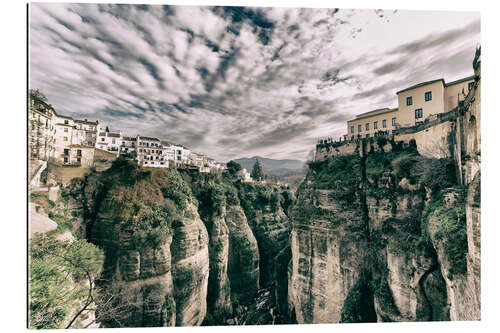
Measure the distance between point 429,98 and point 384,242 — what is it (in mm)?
3336

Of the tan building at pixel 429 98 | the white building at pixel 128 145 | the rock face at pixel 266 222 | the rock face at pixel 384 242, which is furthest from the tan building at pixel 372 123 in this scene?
the rock face at pixel 266 222

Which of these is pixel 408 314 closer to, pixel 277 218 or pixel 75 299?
pixel 75 299

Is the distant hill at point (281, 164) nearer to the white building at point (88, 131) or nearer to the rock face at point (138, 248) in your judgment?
the rock face at point (138, 248)

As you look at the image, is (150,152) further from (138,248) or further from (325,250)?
(325,250)

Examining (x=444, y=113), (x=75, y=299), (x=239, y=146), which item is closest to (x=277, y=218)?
(x=239, y=146)

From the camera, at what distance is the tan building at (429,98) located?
3979 millimetres

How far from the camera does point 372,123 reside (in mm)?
4895

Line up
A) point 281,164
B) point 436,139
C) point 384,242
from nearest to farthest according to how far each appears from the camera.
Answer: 1. point 436,139
2. point 384,242
3. point 281,164

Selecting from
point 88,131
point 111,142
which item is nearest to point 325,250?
point 111,142

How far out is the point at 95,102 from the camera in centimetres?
409

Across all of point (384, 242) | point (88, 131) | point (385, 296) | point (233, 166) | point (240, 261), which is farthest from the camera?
point (240, 261)

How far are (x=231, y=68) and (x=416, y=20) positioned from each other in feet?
11.8

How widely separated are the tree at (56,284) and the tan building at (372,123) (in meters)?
Answer: 5.89

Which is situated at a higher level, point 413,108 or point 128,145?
point 413,108
